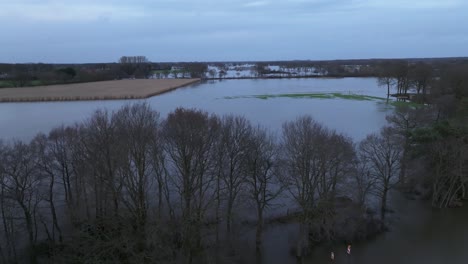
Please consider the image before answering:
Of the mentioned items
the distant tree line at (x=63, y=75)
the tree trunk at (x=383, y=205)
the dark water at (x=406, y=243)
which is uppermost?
the distant tree line at (x=63, y=75)

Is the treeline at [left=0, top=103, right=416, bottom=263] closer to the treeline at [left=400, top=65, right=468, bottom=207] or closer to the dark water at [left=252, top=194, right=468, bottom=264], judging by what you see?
the dark water at [left=252, top=194, right=468, bottom=264]

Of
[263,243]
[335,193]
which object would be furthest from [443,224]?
[263,243]

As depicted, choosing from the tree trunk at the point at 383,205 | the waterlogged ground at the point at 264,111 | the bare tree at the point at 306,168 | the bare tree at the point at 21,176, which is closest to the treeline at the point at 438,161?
the tree trunk at the point at 383,205

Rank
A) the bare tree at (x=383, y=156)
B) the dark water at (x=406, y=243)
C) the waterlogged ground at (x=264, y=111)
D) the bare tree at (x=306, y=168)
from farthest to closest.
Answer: the waterlogged ground at (x=264, y=111) < the bare tree at (x=383, y=156) < the bare tree at (x=306, y=168) < the dark water at (x=406, y=243)

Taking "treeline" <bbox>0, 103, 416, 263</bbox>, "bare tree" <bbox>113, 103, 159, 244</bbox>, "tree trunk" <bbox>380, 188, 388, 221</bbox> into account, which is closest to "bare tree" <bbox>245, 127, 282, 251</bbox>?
"treeline" <bbox>0, 103, 416, 263</bbox>

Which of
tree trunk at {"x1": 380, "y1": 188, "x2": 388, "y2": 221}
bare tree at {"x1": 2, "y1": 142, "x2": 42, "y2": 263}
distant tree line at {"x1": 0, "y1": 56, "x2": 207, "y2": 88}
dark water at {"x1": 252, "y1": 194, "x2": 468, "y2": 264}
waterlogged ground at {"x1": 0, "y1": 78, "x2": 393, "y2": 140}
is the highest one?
distant tree line at {"x1": 0, "y1": 56, "x2": 207, "y2": 88}

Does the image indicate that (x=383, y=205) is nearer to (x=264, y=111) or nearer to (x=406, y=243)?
(x=406, y=243)

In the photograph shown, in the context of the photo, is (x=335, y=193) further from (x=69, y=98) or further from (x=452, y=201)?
(x=69, y=98)

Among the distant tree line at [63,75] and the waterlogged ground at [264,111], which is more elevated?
the distant tree line at [63,75]

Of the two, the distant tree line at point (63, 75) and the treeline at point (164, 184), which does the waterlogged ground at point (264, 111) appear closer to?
the treeline at point (164, 184)
